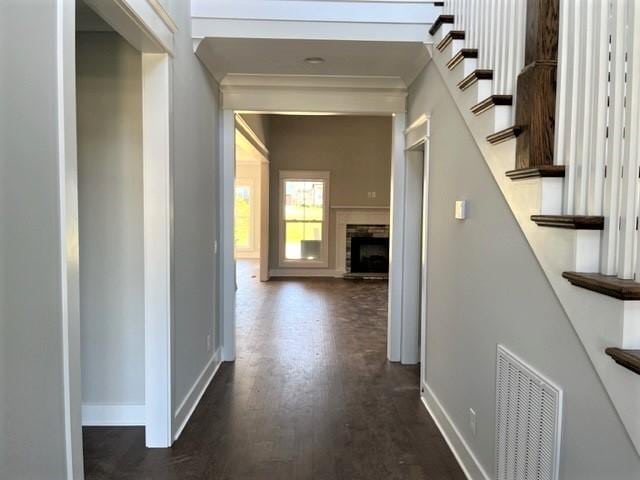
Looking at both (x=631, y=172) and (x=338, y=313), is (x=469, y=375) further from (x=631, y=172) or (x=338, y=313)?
(x=338, y=313)

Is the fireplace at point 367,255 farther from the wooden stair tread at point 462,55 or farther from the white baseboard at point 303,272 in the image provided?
the wooden stair tread at point 462,55

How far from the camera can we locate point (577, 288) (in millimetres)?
1427

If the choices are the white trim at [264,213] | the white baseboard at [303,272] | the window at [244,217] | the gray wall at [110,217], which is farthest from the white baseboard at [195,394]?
the window at [244,217]

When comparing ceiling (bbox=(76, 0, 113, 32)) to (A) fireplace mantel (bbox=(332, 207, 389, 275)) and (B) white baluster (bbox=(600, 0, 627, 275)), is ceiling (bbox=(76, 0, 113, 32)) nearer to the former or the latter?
(B) white baluster (bbox=(600, 0, 627, 275))

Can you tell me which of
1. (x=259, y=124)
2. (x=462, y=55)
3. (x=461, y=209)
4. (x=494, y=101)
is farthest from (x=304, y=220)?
(x=494, y=101)

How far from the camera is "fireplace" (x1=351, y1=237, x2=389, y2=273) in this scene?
9.73 m

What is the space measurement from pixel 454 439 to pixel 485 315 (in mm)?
914

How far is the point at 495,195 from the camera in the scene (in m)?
2.11

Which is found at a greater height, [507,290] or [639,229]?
[639,229]

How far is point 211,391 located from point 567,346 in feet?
8.90

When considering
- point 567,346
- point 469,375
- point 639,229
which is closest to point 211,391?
point 469,375

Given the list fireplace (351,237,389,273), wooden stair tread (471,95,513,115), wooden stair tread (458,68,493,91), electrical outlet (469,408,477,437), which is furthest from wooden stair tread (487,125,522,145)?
fireplace (351,237,389,273)

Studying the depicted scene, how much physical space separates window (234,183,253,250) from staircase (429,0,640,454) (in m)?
10.7

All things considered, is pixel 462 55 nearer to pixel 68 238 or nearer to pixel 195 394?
pixel 68 238
